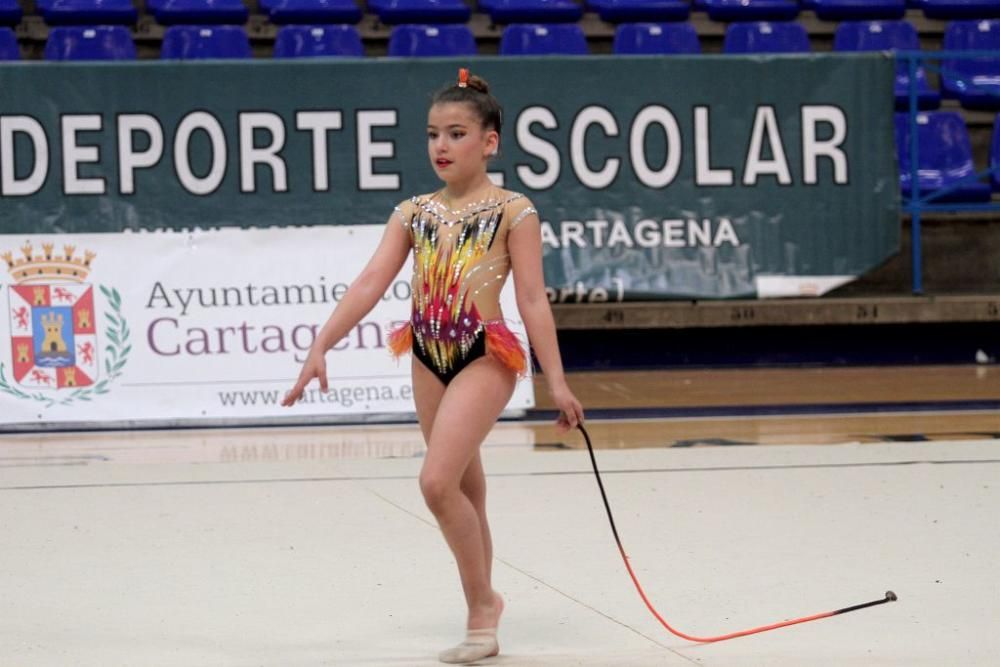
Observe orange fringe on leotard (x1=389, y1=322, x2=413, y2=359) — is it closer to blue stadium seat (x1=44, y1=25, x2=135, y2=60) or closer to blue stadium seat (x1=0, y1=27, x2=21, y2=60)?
blue stadium seat (x1=44, y1=25, x2=135, y2=60)

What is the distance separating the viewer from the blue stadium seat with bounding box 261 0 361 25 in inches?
473

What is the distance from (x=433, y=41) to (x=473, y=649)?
846cm

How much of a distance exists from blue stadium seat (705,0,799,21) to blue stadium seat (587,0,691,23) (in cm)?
26

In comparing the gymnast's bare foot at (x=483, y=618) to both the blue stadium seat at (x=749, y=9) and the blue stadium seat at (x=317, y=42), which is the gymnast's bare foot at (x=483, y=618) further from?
the blue stadium seat at (x=749, y=9)

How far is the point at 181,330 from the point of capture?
852cm

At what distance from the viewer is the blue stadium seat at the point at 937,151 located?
11.0 metres

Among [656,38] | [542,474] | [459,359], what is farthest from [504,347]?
[656,38]

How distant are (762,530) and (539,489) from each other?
1.25m

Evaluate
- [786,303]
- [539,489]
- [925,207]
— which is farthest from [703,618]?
[925,207]

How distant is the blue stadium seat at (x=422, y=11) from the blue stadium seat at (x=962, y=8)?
13.7 ft

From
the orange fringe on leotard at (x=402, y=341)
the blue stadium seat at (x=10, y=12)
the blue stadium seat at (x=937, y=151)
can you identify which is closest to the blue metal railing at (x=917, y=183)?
the blue stadium seat at (x=937, y=151)

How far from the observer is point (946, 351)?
35.7 ft

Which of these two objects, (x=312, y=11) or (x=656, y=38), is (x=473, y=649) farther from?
(x=312, y=11)

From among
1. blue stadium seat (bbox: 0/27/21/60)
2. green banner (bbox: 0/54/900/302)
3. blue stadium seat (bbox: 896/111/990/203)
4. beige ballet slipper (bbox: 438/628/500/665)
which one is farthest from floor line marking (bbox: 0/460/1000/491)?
blue stadium seat (bbox: 0/27/21/60)
